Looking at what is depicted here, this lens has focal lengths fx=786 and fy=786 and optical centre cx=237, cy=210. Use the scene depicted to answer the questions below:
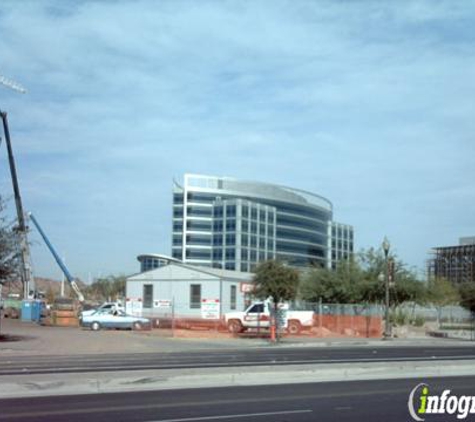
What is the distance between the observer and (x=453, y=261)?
15900cm

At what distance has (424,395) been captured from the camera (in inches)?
594

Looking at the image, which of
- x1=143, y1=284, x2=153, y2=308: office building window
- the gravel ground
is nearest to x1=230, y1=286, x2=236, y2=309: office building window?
x1=143, y1=284, x2=153, y2=308: office building window

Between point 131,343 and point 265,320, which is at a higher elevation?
point 265,320

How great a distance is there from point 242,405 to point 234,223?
145193 millimetres

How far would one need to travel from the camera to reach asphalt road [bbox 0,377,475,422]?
12.9 meters

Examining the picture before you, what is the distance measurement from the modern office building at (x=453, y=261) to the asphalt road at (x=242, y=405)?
14023cm

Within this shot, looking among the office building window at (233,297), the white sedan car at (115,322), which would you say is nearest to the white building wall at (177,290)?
the office building window at (233,297)

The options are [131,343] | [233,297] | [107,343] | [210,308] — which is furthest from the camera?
[233,297]

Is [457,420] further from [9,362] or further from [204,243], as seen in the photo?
[204,243]

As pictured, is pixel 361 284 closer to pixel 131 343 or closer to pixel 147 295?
pixel 147 295

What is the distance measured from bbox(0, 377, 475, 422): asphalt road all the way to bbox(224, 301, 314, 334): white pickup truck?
30387mm

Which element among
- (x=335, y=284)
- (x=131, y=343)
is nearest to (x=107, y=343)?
(x=131, y=343)

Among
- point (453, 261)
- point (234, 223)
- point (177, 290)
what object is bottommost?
point (177, 290)

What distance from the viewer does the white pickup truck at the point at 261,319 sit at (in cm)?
4866
